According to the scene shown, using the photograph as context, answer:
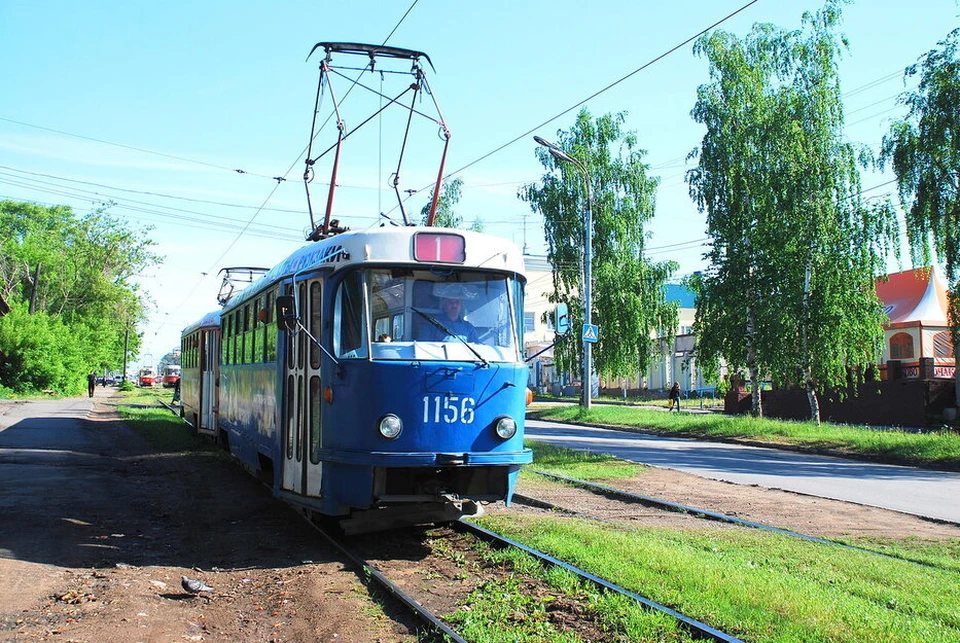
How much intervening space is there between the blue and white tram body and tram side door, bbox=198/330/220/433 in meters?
7.92

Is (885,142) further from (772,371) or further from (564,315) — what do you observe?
(564,315)

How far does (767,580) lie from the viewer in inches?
282

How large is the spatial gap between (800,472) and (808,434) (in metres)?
7.96

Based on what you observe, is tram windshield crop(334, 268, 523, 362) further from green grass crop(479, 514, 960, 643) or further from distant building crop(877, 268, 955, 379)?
distant building crop(877, 268, 955, 379)

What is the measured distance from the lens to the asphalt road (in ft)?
45.2

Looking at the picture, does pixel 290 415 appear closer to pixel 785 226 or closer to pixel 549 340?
pixel 785 226

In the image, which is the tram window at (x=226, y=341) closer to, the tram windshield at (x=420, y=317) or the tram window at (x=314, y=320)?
the tram window at (x=314, y=320)

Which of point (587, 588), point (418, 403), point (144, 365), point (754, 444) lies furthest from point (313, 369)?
point (144, 365)

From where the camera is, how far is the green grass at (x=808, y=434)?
67.5 feet

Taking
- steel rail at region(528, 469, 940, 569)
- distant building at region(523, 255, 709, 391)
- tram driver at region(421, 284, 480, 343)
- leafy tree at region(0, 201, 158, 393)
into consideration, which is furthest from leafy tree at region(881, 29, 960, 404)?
leafy tree at region(0, 201, 158, 393)

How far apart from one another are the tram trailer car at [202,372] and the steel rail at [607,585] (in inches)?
328

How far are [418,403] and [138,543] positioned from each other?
3.50 metres

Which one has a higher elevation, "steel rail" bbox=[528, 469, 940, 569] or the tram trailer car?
the tram trailer car

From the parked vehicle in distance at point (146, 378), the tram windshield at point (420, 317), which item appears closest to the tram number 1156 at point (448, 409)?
the tram windshield at point (420, 317)
